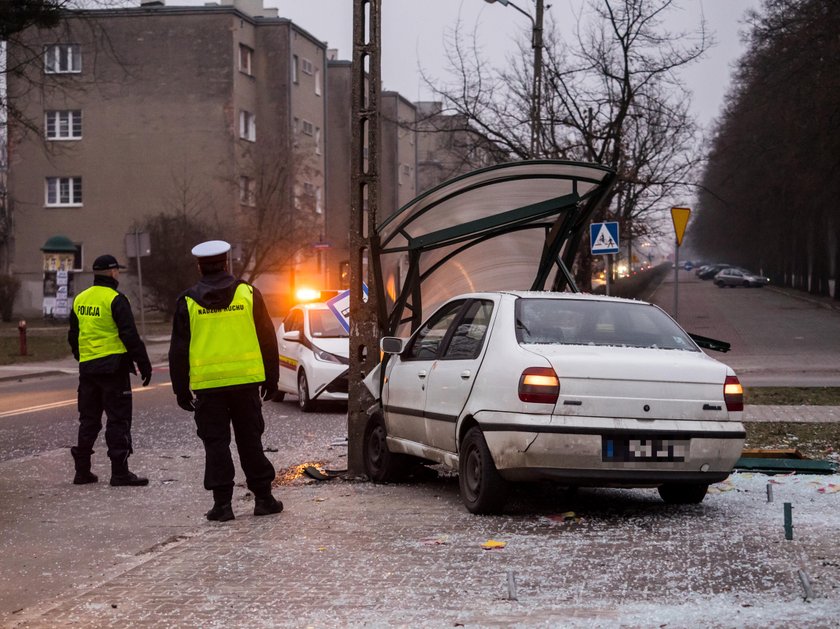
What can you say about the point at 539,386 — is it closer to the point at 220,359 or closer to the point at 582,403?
the point at 582,403

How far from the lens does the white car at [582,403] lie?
7668mm

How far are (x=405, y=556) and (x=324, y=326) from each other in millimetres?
11541

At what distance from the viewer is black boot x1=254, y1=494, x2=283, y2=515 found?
835 cm

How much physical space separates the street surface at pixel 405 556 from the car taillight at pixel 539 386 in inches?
30.5

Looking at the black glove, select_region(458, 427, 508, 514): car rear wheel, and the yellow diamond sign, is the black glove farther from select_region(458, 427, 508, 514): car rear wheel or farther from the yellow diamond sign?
the yellow diamond sign

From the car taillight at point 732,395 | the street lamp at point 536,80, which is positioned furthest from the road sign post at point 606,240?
the car taillight at point 732,395

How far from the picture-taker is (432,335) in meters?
9.45

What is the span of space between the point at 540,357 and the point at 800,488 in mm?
2531

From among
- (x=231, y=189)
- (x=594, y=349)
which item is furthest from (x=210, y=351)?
(x=231, y=189)

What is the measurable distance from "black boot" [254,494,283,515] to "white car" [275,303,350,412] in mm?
7867

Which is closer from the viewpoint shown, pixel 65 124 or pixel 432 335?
pixel 432 335

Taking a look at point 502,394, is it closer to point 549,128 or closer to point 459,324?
point 459,324

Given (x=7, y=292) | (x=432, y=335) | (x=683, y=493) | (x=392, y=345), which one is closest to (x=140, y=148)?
(x=7, y=292)

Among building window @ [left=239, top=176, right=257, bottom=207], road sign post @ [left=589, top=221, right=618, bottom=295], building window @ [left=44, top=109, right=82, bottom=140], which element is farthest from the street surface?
building window @ [left=44, top=109, right=82, bottom=140]
